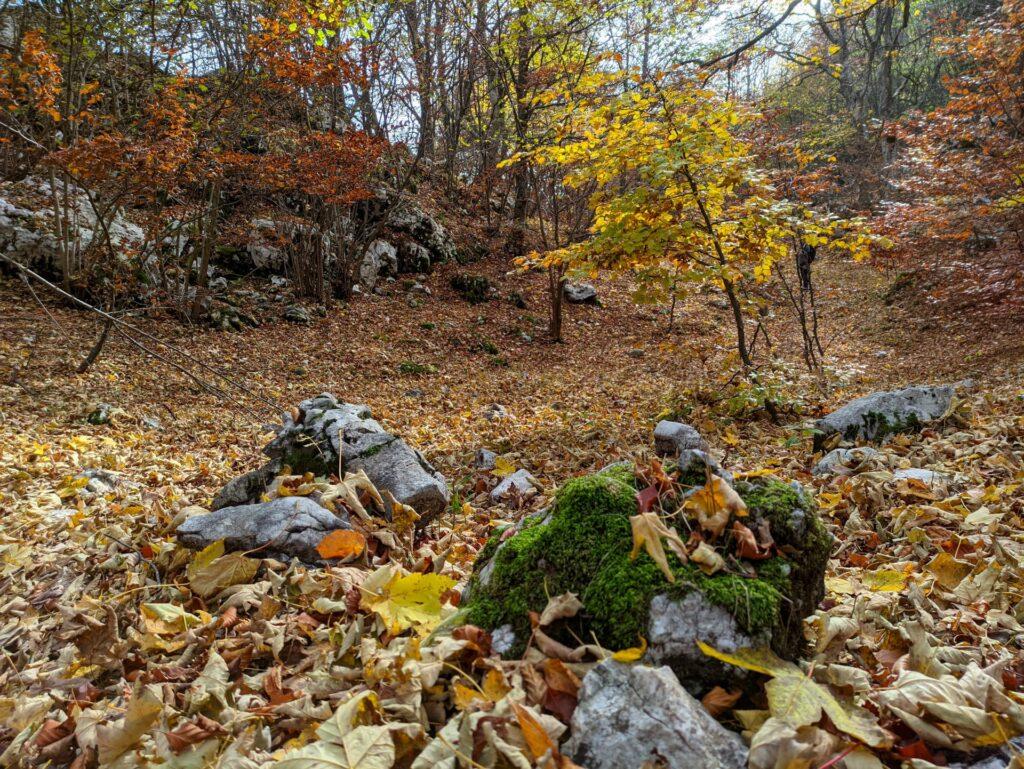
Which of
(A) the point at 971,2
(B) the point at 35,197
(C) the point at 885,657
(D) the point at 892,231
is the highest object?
(A) the point at 971,2

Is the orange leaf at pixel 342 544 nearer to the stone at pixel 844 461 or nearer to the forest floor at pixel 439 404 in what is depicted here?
the forest floor at pixel 439 404

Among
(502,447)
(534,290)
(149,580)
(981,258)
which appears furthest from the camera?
(534,290)

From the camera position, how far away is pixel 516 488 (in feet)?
12.0

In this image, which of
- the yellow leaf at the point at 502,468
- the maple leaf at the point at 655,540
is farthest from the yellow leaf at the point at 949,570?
the yellow leaf at the point at 502,468

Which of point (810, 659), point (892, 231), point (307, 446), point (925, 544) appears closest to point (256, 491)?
point (307, 446)

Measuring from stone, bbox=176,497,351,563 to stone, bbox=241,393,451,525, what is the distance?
20.2 inches

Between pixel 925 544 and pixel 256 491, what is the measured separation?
3215 mm

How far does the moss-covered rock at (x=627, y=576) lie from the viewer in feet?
4.48

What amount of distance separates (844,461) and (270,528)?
335 centimetres

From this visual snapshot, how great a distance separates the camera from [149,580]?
2.26 metres

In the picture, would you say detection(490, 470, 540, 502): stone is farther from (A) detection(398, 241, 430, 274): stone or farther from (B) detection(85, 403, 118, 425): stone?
(A) detection(398, 241, 430, 274): stone

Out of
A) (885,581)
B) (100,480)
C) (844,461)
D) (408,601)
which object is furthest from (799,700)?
(100,480)

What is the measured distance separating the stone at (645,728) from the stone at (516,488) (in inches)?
92.1

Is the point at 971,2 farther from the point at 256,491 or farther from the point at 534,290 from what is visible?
the point at 256,491
